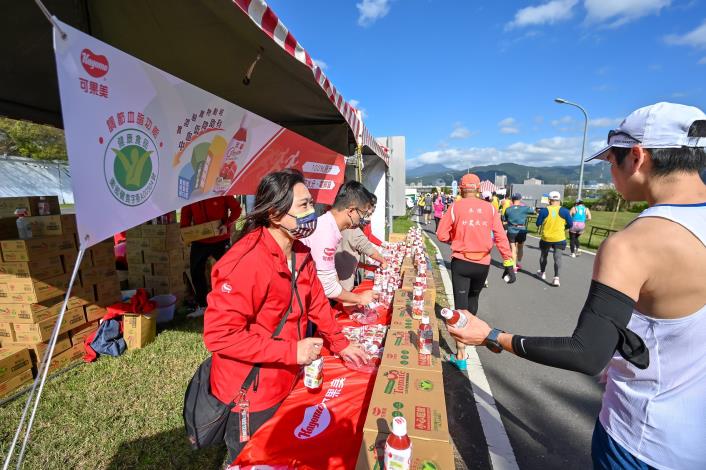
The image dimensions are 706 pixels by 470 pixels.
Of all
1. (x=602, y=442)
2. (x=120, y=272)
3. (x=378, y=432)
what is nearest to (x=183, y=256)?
(x=120, y=272)

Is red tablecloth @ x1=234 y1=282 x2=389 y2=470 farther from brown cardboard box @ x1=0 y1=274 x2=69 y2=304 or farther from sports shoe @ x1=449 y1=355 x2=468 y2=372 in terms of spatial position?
brown cardboard box @ x1=0 y1=274 x2=69 y2=304

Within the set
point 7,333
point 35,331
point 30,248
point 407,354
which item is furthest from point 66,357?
point 407,354

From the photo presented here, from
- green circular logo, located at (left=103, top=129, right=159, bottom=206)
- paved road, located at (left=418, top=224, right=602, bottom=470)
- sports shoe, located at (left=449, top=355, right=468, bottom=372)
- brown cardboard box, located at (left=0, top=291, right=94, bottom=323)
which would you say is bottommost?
paved road, located at (left=418, top=224, right=602, bottom=470)

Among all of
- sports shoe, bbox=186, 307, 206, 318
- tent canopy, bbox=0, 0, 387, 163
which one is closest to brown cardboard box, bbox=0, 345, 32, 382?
sports shoe, bbox=186, 307, 206, 318

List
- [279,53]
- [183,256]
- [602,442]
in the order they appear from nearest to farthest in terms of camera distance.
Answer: [602,442] → [279,53] → [183,256]

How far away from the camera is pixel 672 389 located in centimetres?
119

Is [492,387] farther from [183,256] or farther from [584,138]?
[584,138]

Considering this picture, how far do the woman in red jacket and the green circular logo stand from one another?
483 millimetres

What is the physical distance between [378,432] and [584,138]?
1938 centimetres

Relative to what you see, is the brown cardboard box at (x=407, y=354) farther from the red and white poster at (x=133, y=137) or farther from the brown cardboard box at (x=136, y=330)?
the brown cardboard box at (x=136, y=330)

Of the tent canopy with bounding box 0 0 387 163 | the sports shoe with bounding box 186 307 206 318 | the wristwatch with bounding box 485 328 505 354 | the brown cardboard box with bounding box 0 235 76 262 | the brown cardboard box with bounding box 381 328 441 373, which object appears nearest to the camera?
the wristwatch with bounding box 485 328 505 354

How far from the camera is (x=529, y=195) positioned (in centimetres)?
3481

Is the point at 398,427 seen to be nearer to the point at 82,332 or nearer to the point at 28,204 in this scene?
the point at 82,332

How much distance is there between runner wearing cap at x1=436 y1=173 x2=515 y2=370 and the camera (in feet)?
13.0
